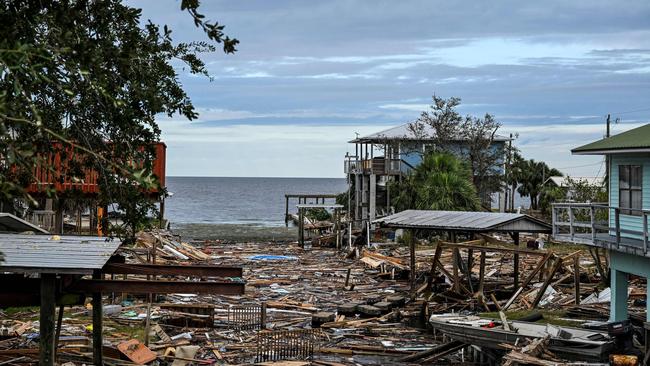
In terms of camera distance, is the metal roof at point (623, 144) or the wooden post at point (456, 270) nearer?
the metal roof at point (623, 144)

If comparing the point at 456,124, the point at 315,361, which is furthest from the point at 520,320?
the point at 456,124

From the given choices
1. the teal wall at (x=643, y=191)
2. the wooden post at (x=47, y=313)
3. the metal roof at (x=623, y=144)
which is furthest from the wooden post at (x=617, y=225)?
the wooden post at (x=47, y=313)

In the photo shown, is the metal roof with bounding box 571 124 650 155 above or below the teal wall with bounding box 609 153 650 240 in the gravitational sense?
above

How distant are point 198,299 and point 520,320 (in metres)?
13.7

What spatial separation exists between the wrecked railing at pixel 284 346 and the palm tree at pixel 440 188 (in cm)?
2542

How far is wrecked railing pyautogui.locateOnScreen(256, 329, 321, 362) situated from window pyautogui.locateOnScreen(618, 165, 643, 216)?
948cm

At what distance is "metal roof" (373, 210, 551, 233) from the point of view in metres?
27.3

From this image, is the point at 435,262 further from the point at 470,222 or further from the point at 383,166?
the point at 383,166

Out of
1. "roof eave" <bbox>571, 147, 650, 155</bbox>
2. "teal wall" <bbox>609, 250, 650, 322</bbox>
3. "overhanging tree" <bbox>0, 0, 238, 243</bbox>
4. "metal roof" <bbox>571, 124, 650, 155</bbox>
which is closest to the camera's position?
"overhanging tree" <bbox>0, 0, 238, 243</bbox>

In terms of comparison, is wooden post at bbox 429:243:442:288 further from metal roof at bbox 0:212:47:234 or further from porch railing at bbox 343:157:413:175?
porch railing at bbox 343:157:413:175

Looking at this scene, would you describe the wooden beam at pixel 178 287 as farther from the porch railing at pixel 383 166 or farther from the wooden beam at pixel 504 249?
the porch railing at pixel 383 166

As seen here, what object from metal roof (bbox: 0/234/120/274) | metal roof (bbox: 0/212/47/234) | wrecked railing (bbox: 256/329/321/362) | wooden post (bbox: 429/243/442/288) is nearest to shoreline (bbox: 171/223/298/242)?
wooden post (bbox: 429/243/442/288)

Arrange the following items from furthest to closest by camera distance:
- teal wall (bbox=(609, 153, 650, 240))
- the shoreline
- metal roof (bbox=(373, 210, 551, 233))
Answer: the shoreline
metal roof (bbox=(373, 210, 551, 233))
teal wall (bbox=(609, 153, 650, 240))

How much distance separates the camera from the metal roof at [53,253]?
13656 mm
